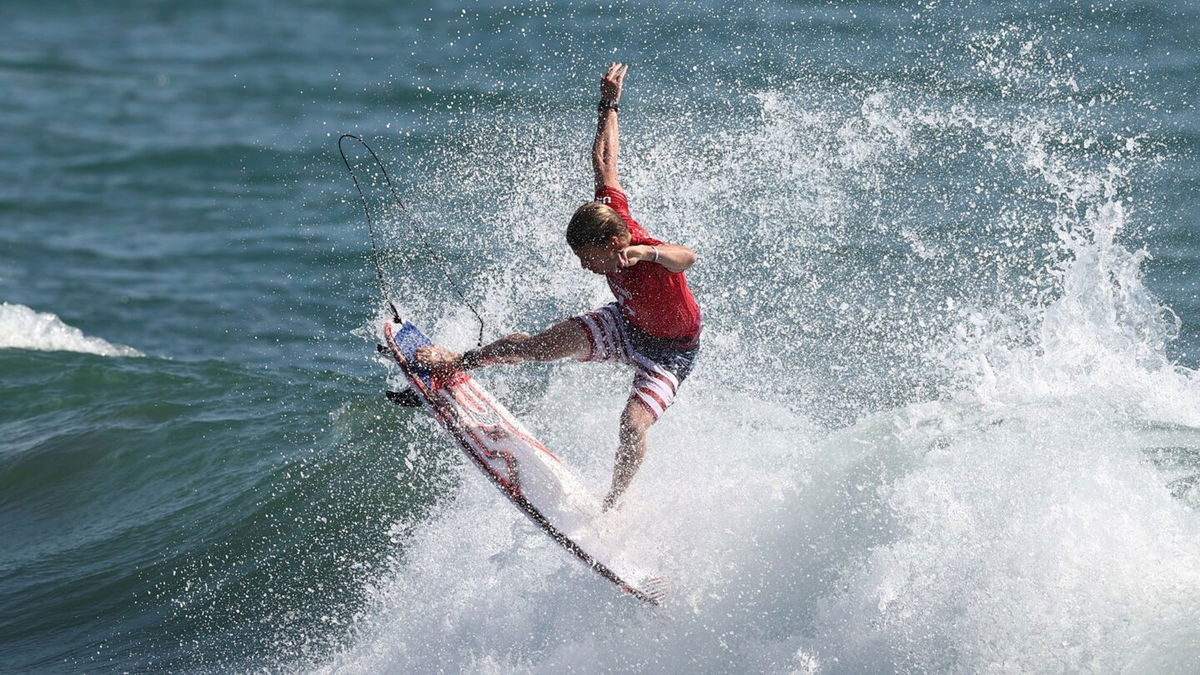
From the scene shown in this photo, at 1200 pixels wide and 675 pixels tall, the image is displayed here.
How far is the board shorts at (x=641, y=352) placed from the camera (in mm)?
6488

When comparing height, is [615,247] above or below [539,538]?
above

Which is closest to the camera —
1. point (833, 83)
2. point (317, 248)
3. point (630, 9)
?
point (833, 83)

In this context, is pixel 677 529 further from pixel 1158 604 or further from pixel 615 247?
pixel 1158 604

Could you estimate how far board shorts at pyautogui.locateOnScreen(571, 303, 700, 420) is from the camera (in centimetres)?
649

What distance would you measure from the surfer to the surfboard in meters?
0.16

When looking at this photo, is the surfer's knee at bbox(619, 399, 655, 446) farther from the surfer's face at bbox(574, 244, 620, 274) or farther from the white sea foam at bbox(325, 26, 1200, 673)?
the surfer's face at bbox(574, 244, 620, 274)

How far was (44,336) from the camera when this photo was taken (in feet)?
39.7

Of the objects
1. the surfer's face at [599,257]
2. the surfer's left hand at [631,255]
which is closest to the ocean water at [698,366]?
the surfer's face at [599,257]

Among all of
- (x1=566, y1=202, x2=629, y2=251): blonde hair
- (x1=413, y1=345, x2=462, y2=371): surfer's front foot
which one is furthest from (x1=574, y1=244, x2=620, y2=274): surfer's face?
(x1=413, y1=345, x2=462, y2=371): surfer's front foot

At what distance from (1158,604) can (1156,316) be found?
100 inches

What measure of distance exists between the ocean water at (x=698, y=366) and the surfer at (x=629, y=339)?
72 centimetres

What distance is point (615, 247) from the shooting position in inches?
231

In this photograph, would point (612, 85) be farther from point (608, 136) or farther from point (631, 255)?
point (631, 255)

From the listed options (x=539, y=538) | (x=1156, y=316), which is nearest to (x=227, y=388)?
(x=539, y=538)
